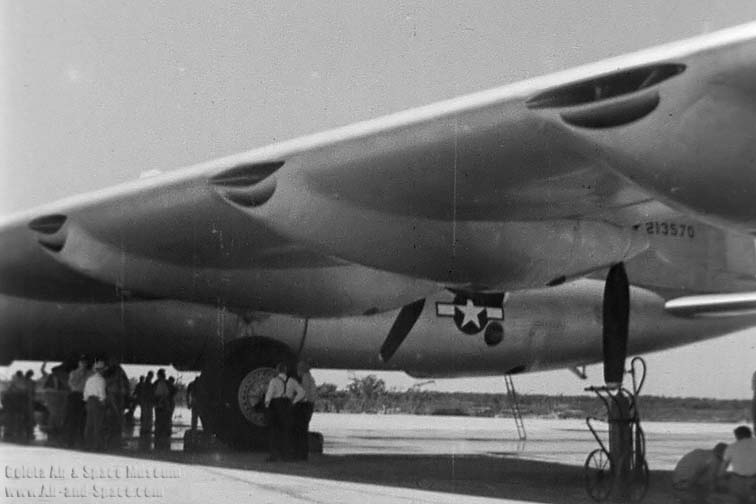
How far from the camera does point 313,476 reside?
23.7 feet

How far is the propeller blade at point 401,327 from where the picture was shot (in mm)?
10664

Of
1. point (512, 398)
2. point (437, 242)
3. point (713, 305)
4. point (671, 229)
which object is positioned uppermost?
point (671, 229)

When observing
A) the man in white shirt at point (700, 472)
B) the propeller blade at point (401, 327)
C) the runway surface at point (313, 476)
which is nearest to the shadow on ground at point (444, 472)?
the runway surface at point (313, 476)

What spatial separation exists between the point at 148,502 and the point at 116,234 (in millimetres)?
3244

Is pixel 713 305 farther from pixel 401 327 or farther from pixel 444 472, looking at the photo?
pixel 444 472

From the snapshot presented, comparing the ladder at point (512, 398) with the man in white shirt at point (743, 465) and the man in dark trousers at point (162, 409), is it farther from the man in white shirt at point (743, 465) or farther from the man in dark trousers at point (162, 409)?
the man in white shirt at point (743, 465)

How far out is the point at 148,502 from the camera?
5.55 meters

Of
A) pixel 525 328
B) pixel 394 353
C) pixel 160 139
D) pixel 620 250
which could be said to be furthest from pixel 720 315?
pixel 160 139

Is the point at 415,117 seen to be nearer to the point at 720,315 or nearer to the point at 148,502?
the point at 148,502

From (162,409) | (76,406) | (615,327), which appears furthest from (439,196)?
(162,409)

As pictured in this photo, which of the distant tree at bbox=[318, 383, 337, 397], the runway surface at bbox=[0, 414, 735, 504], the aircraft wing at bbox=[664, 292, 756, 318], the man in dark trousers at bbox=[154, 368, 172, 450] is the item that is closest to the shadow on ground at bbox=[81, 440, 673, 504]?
the runway surface at bbox=[0, 414, 735, 504]

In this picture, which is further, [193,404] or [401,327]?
[401,327]

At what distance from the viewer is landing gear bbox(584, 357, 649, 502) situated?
21.4 ft

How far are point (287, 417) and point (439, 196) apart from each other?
2940 millimetres
